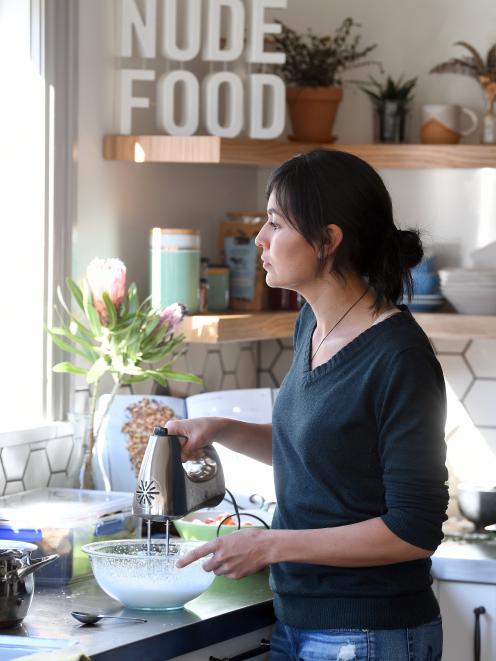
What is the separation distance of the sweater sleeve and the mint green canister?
1.15m

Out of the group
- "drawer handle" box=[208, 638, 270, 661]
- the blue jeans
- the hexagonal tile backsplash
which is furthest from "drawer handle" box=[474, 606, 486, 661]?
the blue jeans

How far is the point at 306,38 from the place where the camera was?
3217 mm

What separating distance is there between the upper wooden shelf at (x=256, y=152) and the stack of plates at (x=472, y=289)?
0.25 m

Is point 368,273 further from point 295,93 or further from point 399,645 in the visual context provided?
point 295,93

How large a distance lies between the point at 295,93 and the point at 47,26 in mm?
739

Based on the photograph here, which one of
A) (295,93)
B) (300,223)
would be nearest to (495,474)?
(295,93)

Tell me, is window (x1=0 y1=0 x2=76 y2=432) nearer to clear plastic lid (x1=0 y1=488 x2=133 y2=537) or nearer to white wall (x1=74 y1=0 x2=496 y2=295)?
clear plastic lid (x1=0 y1=488 x2=133 y2=537)

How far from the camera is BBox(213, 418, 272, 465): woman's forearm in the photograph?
6.67 ft

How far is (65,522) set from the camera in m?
2.24

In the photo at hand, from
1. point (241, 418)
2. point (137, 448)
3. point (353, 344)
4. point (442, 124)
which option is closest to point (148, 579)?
point (353, 344)

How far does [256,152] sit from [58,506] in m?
0.95

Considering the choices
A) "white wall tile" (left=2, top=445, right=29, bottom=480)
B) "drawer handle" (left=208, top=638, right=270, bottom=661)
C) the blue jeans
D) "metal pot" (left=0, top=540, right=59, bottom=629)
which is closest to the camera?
the blue jeans

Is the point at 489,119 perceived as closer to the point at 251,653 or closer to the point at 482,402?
the point at 482,402

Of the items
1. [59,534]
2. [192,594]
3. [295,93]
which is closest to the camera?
[192,594]
